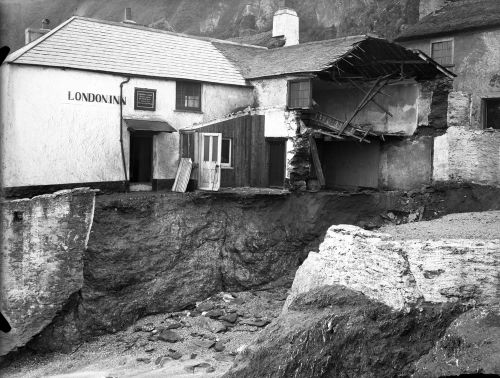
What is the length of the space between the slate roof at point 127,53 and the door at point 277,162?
327 centimetres

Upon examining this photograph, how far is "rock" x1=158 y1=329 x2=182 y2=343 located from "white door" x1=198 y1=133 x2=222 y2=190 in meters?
5.64

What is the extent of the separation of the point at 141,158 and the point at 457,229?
12.9 m

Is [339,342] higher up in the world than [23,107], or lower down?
lower down

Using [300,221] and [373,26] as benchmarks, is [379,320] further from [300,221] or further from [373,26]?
[373,26]

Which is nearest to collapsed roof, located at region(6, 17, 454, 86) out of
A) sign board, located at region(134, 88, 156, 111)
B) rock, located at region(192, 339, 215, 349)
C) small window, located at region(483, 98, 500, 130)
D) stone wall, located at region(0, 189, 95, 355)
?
sign board, located at region(134, 88, 156, 111)

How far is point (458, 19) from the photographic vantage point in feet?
88.0

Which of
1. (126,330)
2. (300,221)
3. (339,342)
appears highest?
(300,221)

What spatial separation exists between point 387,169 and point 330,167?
111 inches

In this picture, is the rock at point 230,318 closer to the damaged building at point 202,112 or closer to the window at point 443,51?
the damaged building at point 202,112

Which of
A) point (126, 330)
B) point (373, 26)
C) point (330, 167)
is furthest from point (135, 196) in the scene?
point (373, 26)

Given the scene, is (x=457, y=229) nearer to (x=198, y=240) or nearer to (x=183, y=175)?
(x=198, y=240)

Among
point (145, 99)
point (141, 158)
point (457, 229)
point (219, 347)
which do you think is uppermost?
point (145, 99)

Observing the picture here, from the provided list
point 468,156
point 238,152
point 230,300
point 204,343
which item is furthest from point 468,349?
point 238,152

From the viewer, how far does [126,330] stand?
18406 mm
